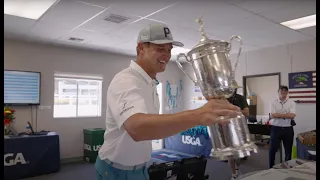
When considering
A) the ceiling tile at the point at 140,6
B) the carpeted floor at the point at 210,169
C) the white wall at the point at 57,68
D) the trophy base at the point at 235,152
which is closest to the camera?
the trophy base at the point at 235,152

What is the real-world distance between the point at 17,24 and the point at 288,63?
5.21 m

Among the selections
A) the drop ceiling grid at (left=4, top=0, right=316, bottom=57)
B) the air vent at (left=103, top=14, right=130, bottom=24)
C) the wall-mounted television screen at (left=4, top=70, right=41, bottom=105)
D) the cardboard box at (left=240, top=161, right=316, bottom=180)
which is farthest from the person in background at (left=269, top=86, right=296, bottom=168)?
the wall-mounted television screen at (left=4, top=70, right=41, bottom=105)

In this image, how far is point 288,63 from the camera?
535 cm

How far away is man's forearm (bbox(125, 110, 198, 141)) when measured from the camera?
2.54 feet

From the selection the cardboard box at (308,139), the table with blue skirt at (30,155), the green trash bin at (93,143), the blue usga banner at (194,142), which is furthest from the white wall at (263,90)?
the table with blue skirt at (30,155)

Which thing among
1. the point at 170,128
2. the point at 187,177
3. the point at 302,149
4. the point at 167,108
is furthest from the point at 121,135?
the point at 167,108

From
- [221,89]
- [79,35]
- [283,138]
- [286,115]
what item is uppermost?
[79,35]

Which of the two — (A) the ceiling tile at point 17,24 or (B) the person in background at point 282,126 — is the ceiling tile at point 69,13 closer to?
(A) the ceiling tile at point 17,24

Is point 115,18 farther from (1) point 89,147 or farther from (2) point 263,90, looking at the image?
(2) point 263,90

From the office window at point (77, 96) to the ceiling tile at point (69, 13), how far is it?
76.9 inches

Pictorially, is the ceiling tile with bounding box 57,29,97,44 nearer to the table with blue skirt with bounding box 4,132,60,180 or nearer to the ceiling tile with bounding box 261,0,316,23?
the table with blue skirt with bounding box 4,132,60,180

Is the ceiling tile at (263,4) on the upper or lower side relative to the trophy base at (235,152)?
upper

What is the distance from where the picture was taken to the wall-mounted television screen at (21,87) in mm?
4699

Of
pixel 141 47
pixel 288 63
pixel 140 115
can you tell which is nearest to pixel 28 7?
pixel 141 47
